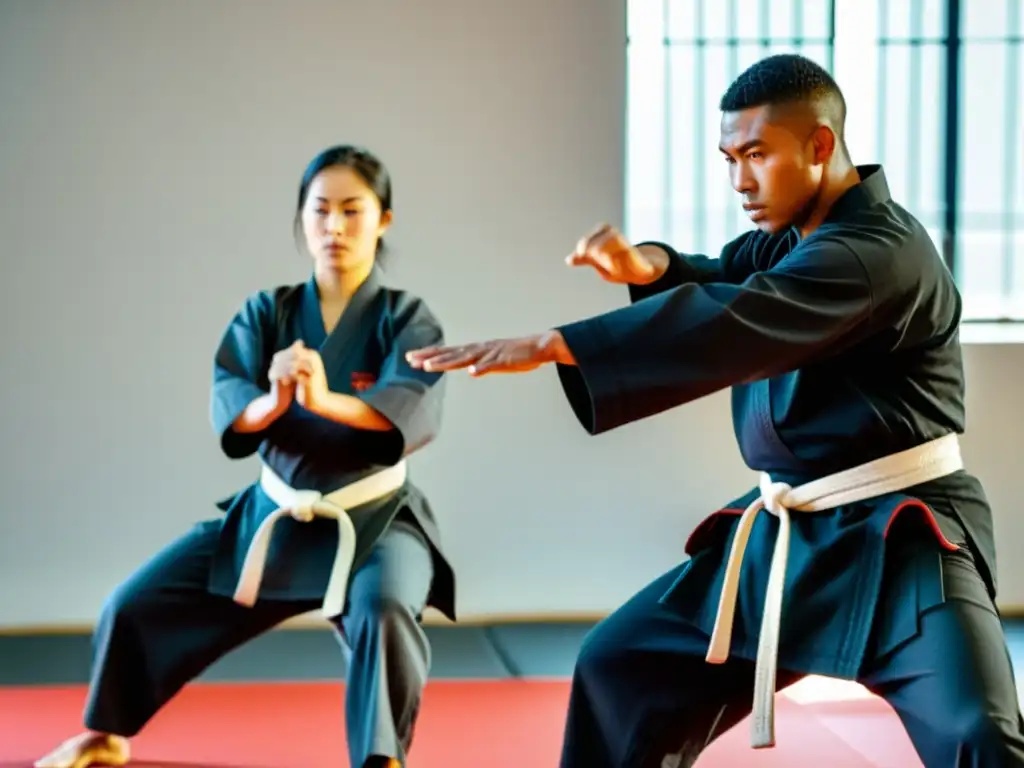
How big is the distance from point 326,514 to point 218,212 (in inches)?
63.9

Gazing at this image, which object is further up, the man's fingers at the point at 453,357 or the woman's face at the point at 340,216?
the woman's face at the point at 340,216

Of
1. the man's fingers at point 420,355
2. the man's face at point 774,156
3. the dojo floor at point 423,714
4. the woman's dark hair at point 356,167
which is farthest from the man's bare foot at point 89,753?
the man's face at point 774,156

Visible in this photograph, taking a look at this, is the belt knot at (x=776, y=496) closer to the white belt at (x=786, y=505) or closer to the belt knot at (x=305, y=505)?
the white belt at (x=786, y=505)

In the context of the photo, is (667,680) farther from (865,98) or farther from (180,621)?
(865,98)

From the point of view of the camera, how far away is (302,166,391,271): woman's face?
2764mm

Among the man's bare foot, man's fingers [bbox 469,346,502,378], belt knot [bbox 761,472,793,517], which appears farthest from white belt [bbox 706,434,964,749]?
the man's bare foot

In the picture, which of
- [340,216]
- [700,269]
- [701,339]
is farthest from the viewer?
[340,216]

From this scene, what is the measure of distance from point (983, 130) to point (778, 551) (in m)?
2.86

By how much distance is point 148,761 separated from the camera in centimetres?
272

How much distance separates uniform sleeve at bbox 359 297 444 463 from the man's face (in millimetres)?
864

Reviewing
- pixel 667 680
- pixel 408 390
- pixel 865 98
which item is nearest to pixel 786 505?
pixel 667 680

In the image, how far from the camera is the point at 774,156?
1898mm

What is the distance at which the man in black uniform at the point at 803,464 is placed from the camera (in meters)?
1.68

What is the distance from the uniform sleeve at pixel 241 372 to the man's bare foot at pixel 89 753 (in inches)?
24.8
